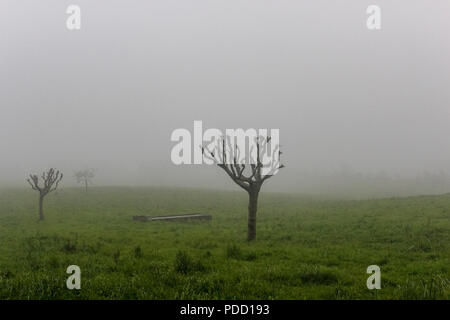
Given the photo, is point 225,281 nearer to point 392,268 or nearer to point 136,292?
point 136,292

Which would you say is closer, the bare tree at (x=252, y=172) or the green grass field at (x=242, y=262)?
the green grass field at (x=242, y=262)

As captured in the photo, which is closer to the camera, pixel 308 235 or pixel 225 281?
pixel 225 281

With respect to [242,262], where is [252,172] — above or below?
above

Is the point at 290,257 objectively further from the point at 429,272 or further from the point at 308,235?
the point at 308,235

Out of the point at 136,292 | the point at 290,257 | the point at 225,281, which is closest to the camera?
the point at 136,292

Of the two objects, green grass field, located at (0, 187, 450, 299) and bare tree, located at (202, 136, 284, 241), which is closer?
green grass field, located at (0, 187, 450, 299)

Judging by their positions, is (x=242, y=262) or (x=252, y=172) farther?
(x=252, y=172)

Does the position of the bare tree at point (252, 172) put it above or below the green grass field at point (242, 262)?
above

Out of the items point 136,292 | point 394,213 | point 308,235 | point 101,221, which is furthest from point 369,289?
point 101,221

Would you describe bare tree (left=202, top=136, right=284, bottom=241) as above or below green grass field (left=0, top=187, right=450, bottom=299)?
above

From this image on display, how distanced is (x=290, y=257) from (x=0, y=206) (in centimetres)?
4614
